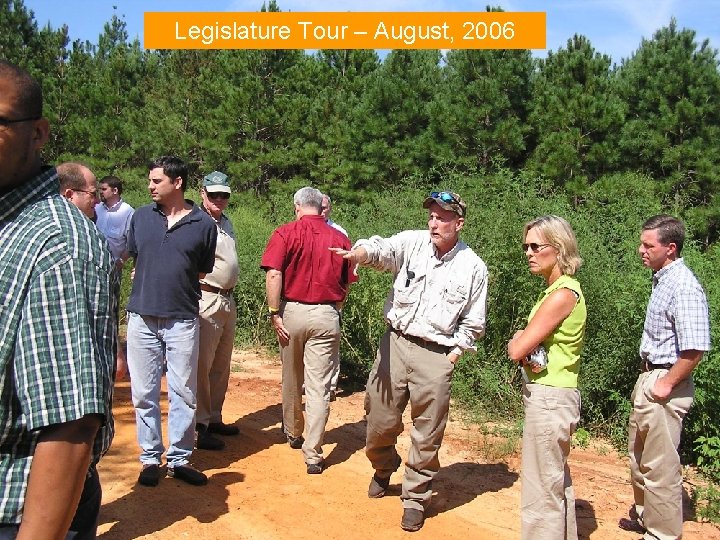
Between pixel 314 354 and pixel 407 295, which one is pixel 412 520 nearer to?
pixel 407 295

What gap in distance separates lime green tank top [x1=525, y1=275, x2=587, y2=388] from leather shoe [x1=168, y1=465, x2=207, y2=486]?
2.36m

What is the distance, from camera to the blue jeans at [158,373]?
4.59m

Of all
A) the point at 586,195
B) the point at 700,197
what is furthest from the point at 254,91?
the point at 700,197

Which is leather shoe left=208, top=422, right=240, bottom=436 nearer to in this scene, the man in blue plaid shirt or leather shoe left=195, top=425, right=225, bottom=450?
leather shoe left=195, top=425, right=225, bottom=450

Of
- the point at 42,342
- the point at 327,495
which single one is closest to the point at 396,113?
the point at 327,495

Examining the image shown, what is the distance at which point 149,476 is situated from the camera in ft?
15.3

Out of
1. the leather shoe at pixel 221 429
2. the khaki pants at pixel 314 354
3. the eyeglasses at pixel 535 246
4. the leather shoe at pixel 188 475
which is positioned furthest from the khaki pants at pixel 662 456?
the leather shoe at pixel 221 429

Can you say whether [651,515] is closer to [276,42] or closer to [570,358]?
[570,358]

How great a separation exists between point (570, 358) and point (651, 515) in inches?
44.8

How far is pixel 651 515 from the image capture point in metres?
4.07

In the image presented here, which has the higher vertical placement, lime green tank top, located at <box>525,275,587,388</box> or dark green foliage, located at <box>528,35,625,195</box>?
dark green foliage, located at <box>528,35,625,195</box>

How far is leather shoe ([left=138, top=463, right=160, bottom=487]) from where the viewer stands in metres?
4.66

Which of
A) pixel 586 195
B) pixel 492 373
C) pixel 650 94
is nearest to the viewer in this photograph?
pixel 492 373

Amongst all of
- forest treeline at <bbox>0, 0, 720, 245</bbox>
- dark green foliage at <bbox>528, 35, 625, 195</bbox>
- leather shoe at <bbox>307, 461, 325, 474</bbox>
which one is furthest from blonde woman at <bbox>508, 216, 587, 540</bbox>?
dark green foliage at <bbox>528, 35, 625, 195</bbox>
